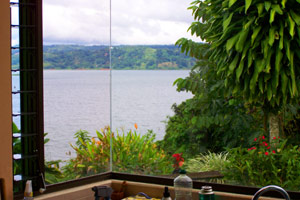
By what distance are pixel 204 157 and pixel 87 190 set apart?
38.5 inches

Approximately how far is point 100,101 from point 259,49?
4.62 feet

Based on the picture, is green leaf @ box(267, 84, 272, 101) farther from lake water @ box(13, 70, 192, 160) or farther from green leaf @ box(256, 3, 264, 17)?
lake water @ box(13, 70, 192, 160)

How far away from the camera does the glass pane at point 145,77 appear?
3.52m

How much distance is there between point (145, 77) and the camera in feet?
12.0

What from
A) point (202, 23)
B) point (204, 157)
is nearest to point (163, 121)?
point (204, 157)

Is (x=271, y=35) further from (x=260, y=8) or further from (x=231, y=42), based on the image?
(x=231, y=42)

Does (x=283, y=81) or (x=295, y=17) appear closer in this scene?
(x=295, y=17)

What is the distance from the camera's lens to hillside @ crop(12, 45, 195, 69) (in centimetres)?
323

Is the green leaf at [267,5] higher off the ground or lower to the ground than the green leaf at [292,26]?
higher

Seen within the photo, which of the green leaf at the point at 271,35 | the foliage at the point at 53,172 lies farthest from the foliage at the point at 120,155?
the green leaf at the point at 271,35

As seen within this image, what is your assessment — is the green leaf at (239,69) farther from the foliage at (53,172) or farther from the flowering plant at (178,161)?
the foliage at (53,172)

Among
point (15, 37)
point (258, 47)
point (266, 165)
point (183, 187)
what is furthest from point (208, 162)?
point (15, 37)

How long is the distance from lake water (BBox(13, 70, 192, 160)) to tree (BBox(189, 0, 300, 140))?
53cm

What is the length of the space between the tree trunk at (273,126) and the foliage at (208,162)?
0.38 meters
